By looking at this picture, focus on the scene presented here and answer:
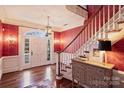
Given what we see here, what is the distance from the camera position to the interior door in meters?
6.18

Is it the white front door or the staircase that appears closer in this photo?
the staircase

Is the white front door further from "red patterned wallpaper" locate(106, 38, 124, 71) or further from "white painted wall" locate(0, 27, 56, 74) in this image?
"red patterned wallpaper" locate(106, 38, 124, 71)

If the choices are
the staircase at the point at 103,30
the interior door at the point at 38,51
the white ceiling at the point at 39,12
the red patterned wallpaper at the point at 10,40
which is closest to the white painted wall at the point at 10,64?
the red patterned wallpaper at the point at 10,40

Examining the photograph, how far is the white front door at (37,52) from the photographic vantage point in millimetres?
6060

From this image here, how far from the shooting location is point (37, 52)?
254 inches

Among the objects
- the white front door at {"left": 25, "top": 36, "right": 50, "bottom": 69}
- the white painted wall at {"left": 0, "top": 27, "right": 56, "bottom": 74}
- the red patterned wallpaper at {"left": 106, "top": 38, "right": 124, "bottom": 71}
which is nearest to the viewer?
the red patterned wallpaper at {"left": 106, "top": 38, "right": 124, "bottom": 71}

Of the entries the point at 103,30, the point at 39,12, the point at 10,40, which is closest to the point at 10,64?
the point at 10,40

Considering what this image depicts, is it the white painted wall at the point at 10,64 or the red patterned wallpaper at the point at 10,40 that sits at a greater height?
the red patterned wallpaper at the point at 10,40

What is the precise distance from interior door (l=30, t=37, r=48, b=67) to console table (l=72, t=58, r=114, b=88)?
139 inches

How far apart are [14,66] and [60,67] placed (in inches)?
90.6

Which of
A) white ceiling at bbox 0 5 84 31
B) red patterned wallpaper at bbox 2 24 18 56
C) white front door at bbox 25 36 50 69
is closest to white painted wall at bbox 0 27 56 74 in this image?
red patterned wallpaper at bbox 2 24 18 56

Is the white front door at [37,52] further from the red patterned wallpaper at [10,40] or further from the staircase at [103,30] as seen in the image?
the staircase at [103,30]
